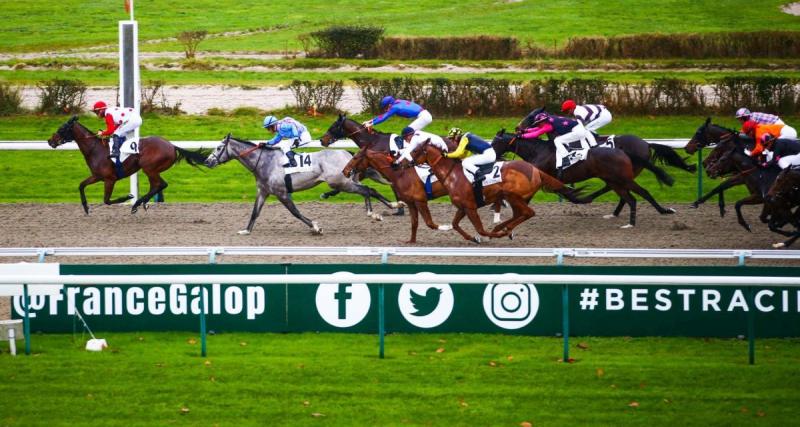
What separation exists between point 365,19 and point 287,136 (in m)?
23.5

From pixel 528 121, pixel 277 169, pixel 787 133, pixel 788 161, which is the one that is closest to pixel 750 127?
pixel 787 133

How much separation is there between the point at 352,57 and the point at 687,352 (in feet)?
70.3

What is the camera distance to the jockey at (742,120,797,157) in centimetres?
1389

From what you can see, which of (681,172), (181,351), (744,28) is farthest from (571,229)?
(744,28)

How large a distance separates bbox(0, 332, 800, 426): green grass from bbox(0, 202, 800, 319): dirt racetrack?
7.84ft

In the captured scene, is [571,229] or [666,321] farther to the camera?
[571,229]

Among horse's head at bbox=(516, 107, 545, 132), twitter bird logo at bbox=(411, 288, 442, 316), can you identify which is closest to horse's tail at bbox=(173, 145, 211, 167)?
horse's head at bbox=(516, 107, 545, 132)

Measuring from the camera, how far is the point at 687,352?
941 cm

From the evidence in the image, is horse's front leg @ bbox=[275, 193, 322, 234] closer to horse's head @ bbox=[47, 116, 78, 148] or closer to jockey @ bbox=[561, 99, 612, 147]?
horse's head @ bbox=[47, 116, 78, 148]

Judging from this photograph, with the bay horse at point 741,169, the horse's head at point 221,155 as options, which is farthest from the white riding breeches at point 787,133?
the horse's head at point 221,155

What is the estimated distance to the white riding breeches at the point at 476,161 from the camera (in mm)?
13155

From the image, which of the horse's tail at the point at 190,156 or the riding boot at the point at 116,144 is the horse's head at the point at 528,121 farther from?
the riding boot at the point at 116,144

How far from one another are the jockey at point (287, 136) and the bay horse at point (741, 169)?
4681 mm

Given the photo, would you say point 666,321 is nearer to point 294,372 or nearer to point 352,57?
point 294,372
